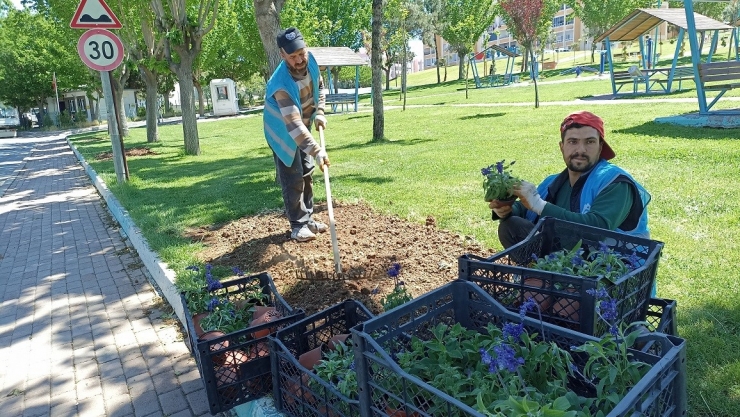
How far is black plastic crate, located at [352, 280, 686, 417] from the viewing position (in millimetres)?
1451

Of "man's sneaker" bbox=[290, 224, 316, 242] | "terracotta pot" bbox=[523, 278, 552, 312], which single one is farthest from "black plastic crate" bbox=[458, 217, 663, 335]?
"man's sneaker" bbox=[290, 224, 316, 242]

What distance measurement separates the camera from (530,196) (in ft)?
9.48

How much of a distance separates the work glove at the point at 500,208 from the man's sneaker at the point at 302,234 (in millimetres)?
2753

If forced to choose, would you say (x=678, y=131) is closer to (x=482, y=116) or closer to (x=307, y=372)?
(x=482, y=116)

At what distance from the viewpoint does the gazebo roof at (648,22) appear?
55.7 ft

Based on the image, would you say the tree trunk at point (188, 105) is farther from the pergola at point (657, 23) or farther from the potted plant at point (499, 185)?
the pergola at point (657, 23)

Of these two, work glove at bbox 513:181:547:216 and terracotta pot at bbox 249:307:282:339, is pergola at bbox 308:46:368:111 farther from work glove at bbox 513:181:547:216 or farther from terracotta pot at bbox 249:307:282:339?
work glove at bbox 513:181:547:216

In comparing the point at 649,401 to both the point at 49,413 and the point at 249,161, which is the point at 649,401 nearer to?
the point at 49,413

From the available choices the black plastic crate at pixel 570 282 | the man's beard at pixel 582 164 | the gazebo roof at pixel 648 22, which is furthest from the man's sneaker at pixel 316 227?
the gazebo roof at pixel 648 22

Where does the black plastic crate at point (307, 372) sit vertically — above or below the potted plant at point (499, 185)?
below

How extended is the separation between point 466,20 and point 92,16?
1566 inches

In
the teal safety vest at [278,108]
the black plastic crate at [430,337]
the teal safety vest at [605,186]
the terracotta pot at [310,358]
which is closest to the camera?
the black plastic crate at [430,337]

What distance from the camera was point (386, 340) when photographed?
1.93 m

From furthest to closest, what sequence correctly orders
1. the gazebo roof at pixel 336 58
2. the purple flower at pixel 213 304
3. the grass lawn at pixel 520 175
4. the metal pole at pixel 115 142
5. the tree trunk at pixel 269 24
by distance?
the gazebo roof at pixel 336 58
the metal pole at pixel 115 142
the tree trunk at pixel 269 24
the grass lawn at pixel 520 175
the purple flower at pixel 213 304
